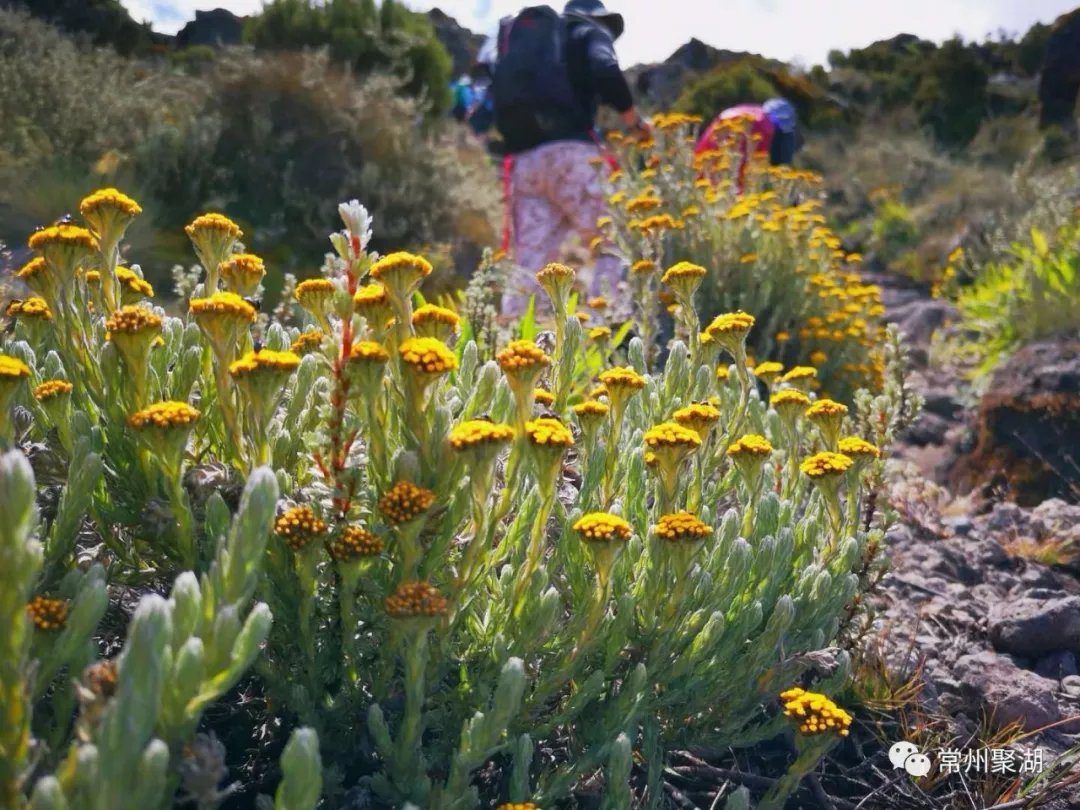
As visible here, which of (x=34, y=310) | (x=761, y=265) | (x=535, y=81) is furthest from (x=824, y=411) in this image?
(x=535, y=81)

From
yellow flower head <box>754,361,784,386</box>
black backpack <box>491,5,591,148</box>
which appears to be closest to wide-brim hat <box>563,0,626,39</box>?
black backpack <box>491,5,591,148</box>

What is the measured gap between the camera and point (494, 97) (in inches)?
285

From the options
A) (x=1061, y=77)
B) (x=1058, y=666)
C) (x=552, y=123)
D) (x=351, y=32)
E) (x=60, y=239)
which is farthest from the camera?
(x=1061, y=77)

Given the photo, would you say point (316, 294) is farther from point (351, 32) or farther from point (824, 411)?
point (351, 32)

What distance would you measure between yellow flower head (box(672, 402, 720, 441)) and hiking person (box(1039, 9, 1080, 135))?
26758 millimetres

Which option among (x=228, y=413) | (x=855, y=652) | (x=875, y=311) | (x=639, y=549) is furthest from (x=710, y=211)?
(x=228, y=413)

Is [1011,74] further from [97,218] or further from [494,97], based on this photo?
[97,218]

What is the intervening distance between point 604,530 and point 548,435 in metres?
0.18

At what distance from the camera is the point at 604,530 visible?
1.49 metres

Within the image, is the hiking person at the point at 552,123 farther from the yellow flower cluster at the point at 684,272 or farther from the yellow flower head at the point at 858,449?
the yellow flower head at the point at 858,449

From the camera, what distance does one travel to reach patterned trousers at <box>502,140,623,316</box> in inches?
282

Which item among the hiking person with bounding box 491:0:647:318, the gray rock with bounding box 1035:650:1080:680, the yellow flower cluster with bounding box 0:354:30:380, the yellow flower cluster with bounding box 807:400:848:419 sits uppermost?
the hiking person with bounding box 491:0:647:318

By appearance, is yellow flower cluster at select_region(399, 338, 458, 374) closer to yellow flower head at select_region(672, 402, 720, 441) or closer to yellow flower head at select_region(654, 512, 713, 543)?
yellow flower head at select_region(654, 512, 713, 543)

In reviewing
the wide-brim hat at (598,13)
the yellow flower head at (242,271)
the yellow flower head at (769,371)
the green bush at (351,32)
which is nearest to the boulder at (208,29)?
the green bush at (351,32)
